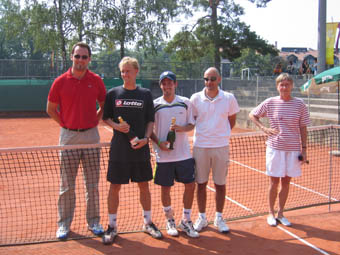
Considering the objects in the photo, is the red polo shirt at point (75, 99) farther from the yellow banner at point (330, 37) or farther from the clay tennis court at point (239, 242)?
the yellow banner at point (330, 37)

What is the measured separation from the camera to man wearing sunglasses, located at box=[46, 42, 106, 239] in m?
4.21

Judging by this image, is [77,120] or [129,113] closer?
[129,113]

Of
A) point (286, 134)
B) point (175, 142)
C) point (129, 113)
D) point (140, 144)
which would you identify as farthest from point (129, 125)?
point (286, 134)

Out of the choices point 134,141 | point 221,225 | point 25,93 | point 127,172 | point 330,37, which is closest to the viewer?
point 134,141

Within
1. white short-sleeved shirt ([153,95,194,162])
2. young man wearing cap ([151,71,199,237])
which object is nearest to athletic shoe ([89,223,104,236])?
young man wearing cap ([151,71,199,237])

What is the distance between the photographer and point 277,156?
473cm

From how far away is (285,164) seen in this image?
470 centimetres

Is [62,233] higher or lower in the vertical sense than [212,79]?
lower

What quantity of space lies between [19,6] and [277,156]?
31.0 meters

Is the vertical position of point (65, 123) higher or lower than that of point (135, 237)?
higher

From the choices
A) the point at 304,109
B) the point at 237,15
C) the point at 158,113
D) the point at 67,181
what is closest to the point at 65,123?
the point at 67,181

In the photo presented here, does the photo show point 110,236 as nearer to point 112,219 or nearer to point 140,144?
point 112,219

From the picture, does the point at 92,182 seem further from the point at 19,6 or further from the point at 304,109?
the point at 19,6

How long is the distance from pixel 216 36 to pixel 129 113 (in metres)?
23.8
